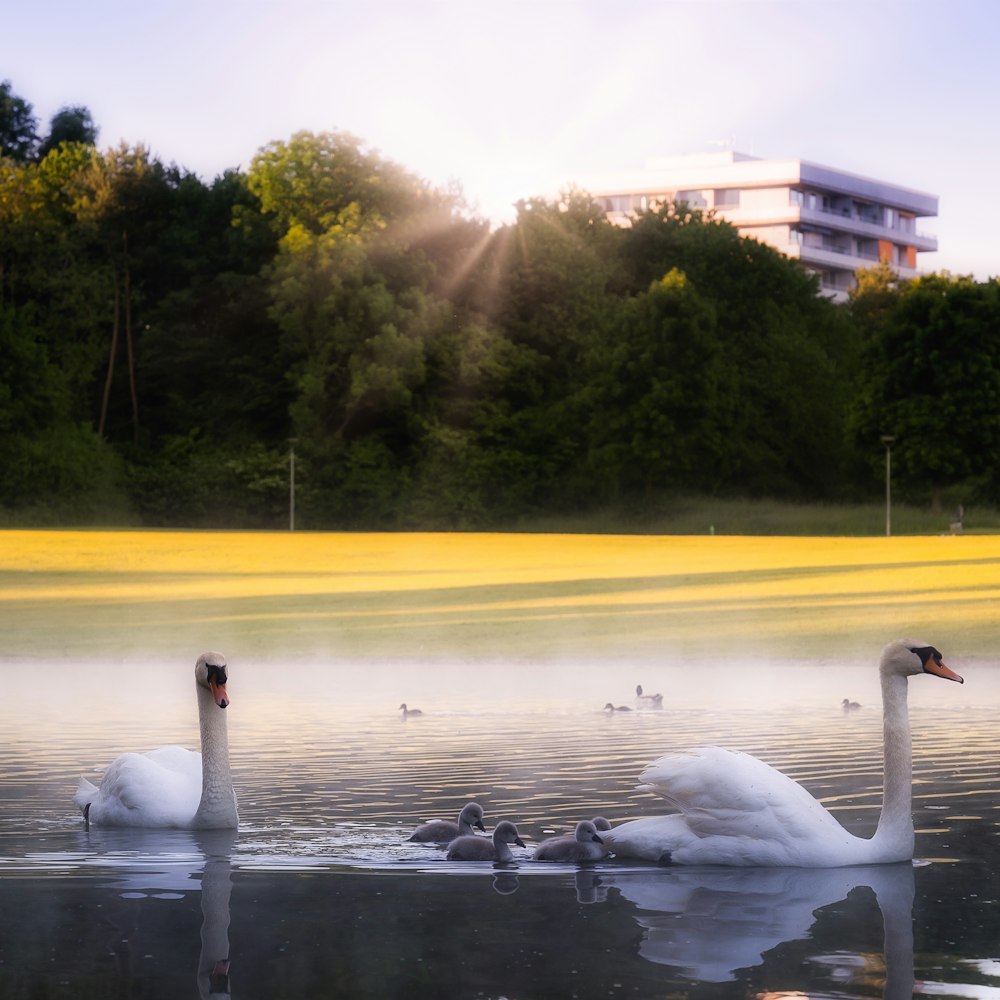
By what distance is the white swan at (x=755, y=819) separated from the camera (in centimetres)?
852

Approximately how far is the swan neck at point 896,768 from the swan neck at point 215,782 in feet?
10.9

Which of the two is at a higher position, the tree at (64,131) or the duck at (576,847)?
the tree at (64,131)

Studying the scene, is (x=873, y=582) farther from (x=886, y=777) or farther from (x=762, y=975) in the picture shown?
(x=762, y=975)

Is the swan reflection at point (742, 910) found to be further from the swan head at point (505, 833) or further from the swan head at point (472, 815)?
the swan head at point (472, 815)

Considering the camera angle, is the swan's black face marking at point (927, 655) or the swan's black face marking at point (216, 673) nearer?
the swan's black face marking at point (927, 655)

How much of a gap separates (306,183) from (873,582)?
50169 millimetres

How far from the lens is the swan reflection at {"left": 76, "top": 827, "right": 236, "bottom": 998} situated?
6723 mm

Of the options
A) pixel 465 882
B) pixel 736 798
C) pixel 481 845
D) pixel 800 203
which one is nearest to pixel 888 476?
pixel 736 798

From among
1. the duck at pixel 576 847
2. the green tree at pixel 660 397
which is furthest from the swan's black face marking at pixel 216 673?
the green tree at pixel 660 397

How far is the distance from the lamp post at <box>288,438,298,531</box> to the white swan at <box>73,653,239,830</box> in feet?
204

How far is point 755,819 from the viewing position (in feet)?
28.1

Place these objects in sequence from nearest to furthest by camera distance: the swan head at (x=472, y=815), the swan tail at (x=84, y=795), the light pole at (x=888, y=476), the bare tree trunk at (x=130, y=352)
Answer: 1. the swan head at (x=472, y=815)
2. the swan tail at (x=84, y=795)
3. the light pole at (x=888, y=476)
4. the bare tree trunk at (x=130, y=352)

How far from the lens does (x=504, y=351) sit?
80.7 metres

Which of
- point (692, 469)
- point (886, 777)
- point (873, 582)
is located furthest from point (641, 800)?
point (692, 469)
